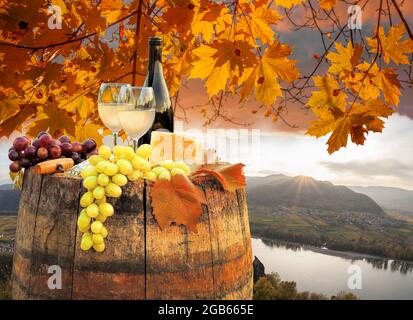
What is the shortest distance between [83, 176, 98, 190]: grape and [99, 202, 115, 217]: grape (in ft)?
0.28

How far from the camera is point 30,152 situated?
2260 mm

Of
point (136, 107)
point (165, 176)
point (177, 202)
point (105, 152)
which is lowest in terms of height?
point (177, 202)

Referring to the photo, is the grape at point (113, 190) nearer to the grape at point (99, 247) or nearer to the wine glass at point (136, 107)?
the grape at point (99, 247)

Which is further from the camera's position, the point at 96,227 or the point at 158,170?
the point at 158,170

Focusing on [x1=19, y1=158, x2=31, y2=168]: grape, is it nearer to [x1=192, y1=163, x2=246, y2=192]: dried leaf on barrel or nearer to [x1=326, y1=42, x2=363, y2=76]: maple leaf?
[x1=192, y1=163, x2=246, y2=192]: dried leaf on barrel

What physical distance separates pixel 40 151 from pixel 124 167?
76cm

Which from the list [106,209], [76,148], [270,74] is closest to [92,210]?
[106,209]

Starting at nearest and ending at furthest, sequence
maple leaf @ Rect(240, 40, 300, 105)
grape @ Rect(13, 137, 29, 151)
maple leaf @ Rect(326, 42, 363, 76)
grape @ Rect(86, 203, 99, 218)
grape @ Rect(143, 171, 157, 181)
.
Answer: grape @ Rect(86, 203, 99, 218) < grape @ Rect(143, 171, 157, 181) < maple leaf @ Rect(240, 40, 300, 105) < grape @ Rect(13, 137, 29, 151) < maple leaf @ Rect(326, 42, 363, 76)

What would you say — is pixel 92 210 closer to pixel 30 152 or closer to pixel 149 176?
pixel 149 176

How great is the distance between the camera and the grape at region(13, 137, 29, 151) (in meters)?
2.35

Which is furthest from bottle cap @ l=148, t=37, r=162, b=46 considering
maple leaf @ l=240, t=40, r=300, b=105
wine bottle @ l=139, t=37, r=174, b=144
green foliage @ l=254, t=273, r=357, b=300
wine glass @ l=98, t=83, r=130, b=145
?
green foliage @ l=254, t=273, r=357, b=300

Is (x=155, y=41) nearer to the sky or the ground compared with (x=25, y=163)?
nearer to the sky
